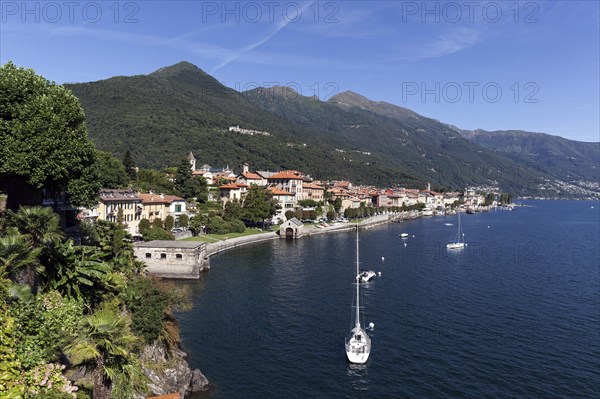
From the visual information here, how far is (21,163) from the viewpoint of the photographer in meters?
30.3

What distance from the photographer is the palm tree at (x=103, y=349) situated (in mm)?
14773

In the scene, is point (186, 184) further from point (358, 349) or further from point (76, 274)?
point (76, 274)

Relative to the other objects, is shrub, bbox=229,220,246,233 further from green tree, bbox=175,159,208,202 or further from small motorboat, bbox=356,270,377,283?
small motorboat, bbox=356,270,377,283

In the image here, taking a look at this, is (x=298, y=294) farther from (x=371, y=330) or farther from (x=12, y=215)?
(x=12, y=215)

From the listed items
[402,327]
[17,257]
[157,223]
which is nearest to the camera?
[17,257]

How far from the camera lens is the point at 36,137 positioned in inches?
1218

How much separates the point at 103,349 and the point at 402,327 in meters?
38.6

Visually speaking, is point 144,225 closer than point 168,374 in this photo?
No

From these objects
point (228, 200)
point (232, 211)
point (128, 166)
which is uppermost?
point (128, 166)

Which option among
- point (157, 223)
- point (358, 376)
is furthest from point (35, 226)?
point (157, 223)

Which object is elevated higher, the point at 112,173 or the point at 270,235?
the point at 112,173

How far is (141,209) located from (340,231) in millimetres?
71536

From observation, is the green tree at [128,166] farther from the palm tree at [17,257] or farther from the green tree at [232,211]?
the palm tree at [17,257]

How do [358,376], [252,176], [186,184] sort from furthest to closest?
[252,176]
[186,184]
[358,376]
